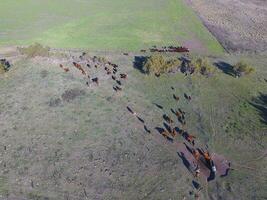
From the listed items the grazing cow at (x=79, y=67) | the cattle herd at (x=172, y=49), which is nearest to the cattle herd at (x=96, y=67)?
the grazing cow at (x=79, y=67)

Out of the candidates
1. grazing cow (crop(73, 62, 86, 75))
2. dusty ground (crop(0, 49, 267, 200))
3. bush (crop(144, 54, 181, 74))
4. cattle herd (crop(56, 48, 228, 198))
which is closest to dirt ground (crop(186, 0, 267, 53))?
dusty ground (crop(0, 49, 267, 200))

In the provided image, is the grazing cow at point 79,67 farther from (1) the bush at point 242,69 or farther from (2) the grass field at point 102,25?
(1) the bush at point 242,69

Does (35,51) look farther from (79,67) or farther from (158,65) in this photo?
(158,65)

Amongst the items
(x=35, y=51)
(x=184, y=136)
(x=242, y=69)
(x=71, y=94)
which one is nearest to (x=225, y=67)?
(x=242, y=69)

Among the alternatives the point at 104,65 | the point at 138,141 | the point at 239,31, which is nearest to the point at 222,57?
Answer: the point at 239,31

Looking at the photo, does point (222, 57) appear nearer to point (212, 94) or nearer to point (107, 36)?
point (212, 94)

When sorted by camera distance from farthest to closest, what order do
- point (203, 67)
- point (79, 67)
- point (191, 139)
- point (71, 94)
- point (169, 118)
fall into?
point (203, 67)
point (79, 67)
point (71, 94)
point (169, 118)
point (191, 139)
